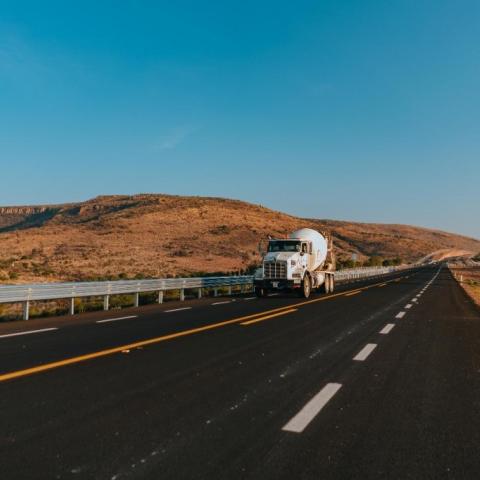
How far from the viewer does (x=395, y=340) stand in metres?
10.4

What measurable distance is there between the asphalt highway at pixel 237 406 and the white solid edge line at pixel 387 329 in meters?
0.70

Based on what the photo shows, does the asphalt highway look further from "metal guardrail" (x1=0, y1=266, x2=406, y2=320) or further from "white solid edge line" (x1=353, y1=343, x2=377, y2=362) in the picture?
"metal guardrail" (x1=0, y1=266, x2=406, y2=320)

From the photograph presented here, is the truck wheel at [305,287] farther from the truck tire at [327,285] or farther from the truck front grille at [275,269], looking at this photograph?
the truck tire at [327,285]

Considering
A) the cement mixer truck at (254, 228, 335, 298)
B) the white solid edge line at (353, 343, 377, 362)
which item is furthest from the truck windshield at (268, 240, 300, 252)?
the white solid edge line at (353, 343, 377, 362)

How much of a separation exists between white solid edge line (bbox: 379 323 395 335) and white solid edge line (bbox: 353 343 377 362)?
191cm

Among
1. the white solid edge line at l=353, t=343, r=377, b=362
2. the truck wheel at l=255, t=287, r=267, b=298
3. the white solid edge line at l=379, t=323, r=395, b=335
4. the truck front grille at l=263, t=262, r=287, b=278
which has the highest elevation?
the truck front grille at l=263, t=262, r=287, b=278

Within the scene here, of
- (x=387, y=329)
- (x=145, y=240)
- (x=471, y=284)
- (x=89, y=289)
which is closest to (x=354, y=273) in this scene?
(x=471, y=284)

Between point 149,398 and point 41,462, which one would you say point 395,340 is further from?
point 41,462

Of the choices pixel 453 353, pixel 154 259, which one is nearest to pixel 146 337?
pixel 453 353

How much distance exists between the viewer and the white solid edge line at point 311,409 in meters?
4.66

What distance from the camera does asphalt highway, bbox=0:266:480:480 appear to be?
3781 millimetres

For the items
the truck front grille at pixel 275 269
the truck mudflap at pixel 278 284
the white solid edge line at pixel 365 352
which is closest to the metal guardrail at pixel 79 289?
the truck mudflap at pixel 278 284

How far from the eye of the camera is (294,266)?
23.5 m

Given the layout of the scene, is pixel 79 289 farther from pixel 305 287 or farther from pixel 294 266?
pixel 305 287
